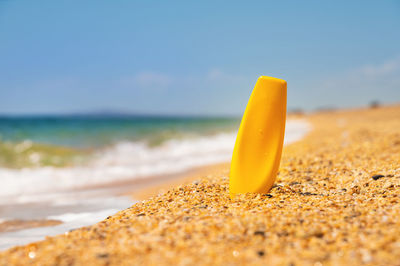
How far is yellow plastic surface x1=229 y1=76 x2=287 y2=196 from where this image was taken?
3.65 m

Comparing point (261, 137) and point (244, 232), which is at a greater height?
point (261, 137)

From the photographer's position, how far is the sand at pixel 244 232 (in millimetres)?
2172

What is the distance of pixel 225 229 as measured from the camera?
8.45ft

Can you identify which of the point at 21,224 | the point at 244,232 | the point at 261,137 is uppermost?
the point at 261,137

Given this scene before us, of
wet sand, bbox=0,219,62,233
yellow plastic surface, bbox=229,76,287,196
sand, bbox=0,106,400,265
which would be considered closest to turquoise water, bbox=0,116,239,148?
wet sand, bbox=0,219,62,233

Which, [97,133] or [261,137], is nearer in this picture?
[261,137]

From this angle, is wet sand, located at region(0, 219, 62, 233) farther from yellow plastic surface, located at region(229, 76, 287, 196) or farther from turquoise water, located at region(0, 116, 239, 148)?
turquoise water, located at region(0, 116, 239, 148)

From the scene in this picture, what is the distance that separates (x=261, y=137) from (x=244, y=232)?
1.43m

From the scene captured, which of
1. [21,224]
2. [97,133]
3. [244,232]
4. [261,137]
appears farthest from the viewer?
[97,133]

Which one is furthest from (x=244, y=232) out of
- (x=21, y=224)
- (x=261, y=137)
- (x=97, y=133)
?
(x=97, y=133)

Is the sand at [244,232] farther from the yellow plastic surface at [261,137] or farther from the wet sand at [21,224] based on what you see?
the wet sand at [21,224]

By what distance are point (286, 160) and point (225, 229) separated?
12.2 feet

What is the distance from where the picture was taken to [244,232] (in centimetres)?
254

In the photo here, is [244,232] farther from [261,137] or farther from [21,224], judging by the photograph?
[21,224]
